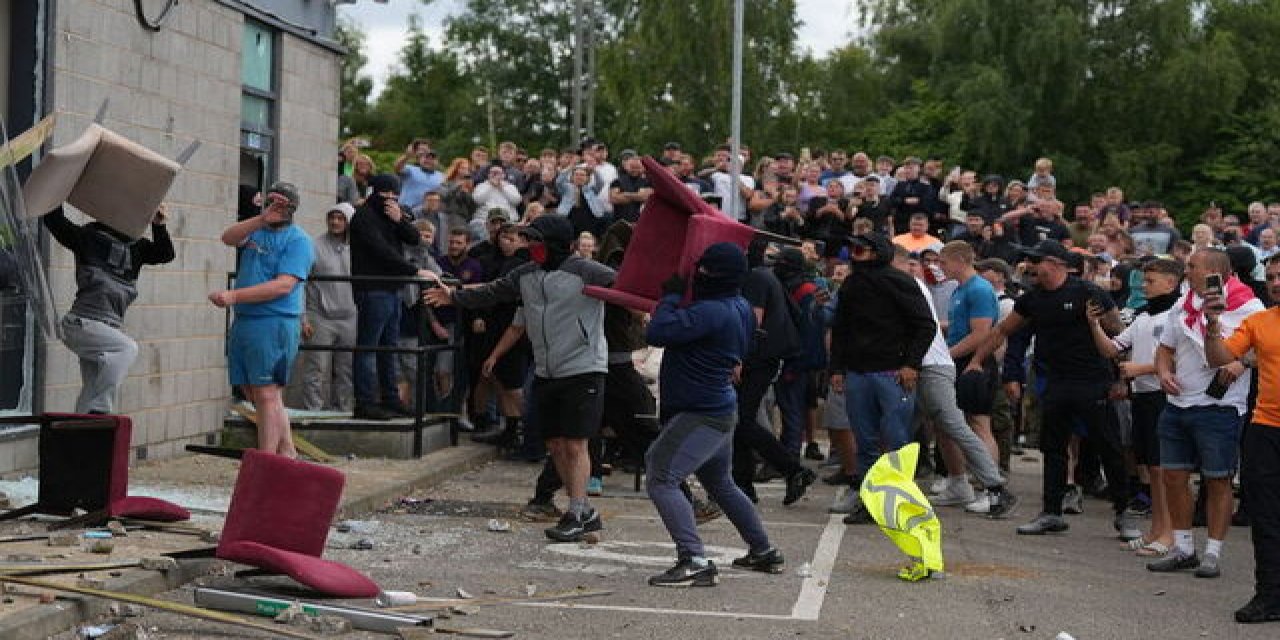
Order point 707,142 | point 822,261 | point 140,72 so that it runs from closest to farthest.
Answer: point 140,72 < point 822,261 < point 707,142

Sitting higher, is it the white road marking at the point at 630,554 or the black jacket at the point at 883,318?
the black jacket at the point at 883,318

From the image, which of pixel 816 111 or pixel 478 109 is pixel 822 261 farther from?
pixel 478 109

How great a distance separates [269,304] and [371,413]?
3.34 metres

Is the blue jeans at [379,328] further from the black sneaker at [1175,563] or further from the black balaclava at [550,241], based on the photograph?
the black sneaker at [1175,563]

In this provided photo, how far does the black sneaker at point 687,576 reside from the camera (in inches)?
382

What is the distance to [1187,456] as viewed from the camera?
36.3 ft

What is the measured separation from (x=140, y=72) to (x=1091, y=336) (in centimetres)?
693

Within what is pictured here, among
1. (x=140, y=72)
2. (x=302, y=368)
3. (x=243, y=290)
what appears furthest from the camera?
(x=302, y=368)

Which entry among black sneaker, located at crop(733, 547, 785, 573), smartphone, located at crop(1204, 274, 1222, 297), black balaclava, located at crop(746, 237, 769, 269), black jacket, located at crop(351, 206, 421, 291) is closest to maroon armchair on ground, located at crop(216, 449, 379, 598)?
black sneaker, located at crop(733, 547, 785, 573)

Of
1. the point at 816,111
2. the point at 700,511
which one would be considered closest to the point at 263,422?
the point at 700,511

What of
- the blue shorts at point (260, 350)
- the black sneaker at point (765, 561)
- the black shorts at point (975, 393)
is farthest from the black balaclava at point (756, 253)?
the black sneaker at point (765, 561)

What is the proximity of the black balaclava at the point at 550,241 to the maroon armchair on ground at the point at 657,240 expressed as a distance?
693 mm

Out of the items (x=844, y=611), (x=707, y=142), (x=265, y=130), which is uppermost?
(x=707, y=142)

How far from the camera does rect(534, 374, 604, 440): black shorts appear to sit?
11461 mm
